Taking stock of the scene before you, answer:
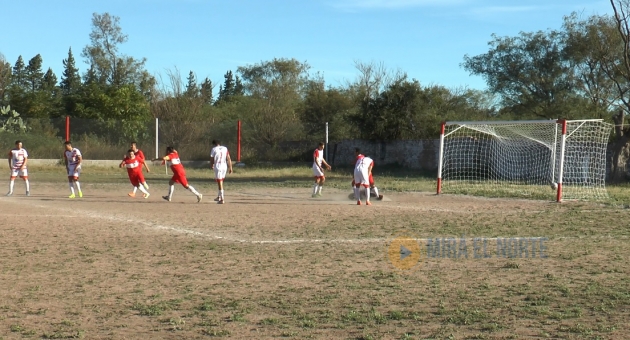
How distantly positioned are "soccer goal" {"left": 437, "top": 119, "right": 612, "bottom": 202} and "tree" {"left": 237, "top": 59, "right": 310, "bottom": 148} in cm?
1096

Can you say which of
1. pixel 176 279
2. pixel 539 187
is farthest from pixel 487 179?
pixel 176 279

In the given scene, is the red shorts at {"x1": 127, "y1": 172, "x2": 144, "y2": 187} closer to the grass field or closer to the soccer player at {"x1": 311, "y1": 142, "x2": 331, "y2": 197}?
the grass field

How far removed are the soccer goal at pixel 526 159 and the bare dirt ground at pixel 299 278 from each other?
6.52 metres

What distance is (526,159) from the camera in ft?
94.2

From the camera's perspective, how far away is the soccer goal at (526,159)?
22.8 metres

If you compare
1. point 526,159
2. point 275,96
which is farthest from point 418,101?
point 275,96

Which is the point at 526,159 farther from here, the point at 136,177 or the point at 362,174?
the point at 136,177

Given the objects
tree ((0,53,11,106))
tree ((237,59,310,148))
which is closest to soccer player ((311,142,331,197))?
tree ((237,59,310,148))

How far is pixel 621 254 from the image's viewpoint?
10703 millimetres

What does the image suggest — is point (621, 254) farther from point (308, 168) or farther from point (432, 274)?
point (308, 168)

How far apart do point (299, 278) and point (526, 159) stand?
2126 centimetres

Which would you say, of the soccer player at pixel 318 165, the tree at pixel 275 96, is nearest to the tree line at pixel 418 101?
the tree at pixel 275 96

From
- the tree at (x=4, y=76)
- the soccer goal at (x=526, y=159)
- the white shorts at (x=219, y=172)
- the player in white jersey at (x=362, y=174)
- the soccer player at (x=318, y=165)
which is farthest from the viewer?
the tree at (x=4, y=76)

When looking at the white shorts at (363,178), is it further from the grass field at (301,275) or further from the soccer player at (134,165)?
the soccer player at (134,165)
